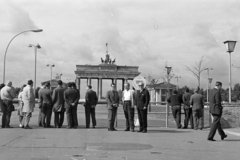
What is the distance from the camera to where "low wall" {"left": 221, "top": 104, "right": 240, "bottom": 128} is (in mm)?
16927

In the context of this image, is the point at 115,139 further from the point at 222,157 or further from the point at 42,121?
the point at 42,121

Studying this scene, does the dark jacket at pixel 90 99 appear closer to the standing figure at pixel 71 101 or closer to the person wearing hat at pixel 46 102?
the standing figure at pixel 71 101

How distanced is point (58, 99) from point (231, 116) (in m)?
7.74

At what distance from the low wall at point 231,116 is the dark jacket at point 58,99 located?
7.24m

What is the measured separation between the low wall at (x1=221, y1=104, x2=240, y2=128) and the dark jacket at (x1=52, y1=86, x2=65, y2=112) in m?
7.24

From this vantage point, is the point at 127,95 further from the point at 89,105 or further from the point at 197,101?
the point at 197,101

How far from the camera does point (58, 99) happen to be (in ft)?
52.0

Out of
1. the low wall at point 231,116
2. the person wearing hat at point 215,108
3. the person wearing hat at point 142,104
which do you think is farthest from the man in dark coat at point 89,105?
the low wall at point 231,116

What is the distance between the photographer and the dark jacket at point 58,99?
15.8 meters

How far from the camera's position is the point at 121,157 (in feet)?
28.0

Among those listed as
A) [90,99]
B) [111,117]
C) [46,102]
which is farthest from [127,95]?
[46,102]

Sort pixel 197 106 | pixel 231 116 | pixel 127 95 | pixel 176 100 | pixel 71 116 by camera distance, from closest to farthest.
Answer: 1. pixel 127 95
2. pixel 71 116
3. pixel 197 106
4. pixel 231 116
5. pixel 176 100

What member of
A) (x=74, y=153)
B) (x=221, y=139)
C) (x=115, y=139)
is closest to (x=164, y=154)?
(x=74, y=153)

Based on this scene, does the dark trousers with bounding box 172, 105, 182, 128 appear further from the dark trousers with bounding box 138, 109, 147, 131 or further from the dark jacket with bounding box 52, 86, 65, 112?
the dark jacket with bounding box 52, 86, 65, 112
